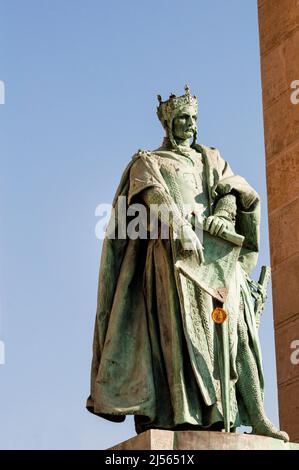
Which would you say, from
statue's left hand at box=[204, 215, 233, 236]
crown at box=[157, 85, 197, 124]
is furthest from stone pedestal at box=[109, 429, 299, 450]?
crown at box=[157, 85, 197, 124]

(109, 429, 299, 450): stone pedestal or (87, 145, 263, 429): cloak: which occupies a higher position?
(87, 145, 263, 429): cloak

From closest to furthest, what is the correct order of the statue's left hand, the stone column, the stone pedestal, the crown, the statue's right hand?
the stone pedestal
the statue's right hand
the statue's left hand
the crown
the stone column

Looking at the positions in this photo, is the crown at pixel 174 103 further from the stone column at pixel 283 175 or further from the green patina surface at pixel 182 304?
the stone column at pixel 283 175

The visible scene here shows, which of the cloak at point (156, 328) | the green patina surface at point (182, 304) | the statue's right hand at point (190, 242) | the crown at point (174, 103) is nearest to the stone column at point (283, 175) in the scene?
the green patina surface at point (182, 304)

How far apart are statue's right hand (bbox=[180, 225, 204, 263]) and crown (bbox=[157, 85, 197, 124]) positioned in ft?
3.79

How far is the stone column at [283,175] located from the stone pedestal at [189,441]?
3194mm

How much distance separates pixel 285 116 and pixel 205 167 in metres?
3.21

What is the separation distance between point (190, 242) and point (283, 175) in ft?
12.4

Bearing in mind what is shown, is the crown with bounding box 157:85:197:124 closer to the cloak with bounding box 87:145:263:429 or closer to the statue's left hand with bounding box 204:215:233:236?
the cloak with bounding box 87:145:263:429

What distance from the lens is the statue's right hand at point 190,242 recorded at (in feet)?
34.2

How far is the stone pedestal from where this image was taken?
965 centimetres

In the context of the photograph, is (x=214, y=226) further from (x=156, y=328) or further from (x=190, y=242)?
(x=156, y=328)

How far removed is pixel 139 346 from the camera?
10.5 m

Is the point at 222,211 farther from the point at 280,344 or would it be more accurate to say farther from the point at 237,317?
the point at 280,344
